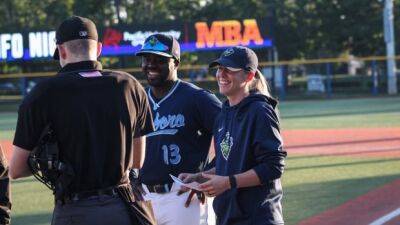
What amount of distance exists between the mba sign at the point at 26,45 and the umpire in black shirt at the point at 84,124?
113 feet

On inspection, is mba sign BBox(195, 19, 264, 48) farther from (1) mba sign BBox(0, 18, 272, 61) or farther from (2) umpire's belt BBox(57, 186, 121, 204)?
(2) umpire's belt BBox(57, 186, 121, 204)

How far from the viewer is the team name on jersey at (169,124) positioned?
523 cm

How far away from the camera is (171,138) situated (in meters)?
5.23

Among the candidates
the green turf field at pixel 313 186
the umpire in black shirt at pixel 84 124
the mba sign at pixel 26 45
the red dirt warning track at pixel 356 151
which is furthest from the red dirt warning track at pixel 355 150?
the mba sign at pixel 26 45

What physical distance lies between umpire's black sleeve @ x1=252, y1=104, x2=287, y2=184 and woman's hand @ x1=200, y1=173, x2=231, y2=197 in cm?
19

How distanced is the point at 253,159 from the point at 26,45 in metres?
35.6

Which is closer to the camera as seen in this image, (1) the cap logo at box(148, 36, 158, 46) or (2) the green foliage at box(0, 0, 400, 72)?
(1) the cap logo at box(148, 36, 158, 46)

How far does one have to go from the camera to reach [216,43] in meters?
38.2

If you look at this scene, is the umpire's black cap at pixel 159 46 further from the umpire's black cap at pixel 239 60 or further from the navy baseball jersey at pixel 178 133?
the umpire's black cap at pixel 239 60

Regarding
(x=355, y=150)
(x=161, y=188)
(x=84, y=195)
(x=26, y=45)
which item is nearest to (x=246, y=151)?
(x=84, y=195)

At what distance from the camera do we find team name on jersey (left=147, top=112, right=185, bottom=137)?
5.23m

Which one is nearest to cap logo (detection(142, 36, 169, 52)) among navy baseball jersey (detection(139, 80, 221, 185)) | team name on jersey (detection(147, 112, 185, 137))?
navy baseball jersey (detection(139, 80, 221, 185))

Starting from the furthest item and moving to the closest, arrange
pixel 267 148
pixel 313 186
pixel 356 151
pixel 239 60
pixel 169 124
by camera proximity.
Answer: pixel 356 151
pixel 313 186
pixel 169 124
pixel 239 60
pixel 267 148

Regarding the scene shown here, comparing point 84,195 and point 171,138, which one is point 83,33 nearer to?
point 84,195
